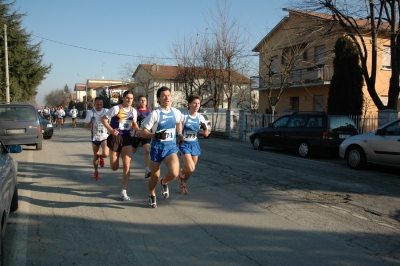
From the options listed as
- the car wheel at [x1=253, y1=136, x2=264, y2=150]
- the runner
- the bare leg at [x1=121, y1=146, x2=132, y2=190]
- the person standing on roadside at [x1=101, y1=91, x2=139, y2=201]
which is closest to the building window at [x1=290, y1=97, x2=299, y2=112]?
the car wheel at [x1=253, y1=136, x2=264, y2=150]

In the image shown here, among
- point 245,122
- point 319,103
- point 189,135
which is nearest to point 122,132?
point 189,135

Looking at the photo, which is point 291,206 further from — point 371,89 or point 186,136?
point 371,89

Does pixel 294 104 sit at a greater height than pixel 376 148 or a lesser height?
greater

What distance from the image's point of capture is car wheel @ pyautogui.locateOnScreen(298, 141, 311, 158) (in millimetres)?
12946

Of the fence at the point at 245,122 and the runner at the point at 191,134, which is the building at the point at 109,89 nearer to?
the fence at the point at 245,122

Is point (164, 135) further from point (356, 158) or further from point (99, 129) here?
point (356, 158)

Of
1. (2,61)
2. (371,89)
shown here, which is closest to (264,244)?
(371,89)

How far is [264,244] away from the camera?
441cm

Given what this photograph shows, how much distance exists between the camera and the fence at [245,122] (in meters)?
15.4

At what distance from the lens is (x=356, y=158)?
10.3 meters

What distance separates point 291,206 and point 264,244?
6.13 ft

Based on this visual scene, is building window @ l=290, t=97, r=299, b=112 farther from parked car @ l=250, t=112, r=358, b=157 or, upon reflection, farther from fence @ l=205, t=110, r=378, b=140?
parked car @ l=250, t=112, r=358, b=157

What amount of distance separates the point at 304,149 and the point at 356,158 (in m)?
2.88

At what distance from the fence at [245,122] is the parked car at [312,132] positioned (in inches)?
118
